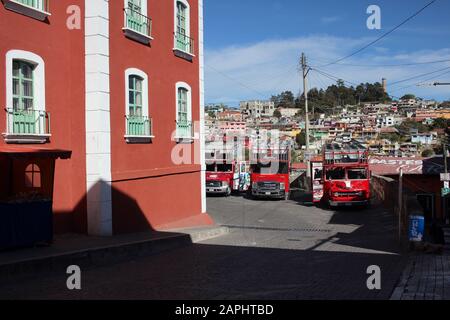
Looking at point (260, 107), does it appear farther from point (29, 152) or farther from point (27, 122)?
point (29, 152)

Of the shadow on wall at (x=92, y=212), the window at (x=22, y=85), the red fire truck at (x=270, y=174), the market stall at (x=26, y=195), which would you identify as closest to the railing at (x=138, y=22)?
the window at (x=22, y=85)

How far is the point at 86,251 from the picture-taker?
1117 centimetres

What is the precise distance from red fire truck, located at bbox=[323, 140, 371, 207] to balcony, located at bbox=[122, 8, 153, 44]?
16.6 meters

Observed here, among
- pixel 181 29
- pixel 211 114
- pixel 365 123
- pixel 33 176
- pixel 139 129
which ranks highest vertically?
pixel 211 114

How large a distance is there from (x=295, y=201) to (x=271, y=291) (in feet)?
91.8

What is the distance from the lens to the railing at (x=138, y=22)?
50.4 feet

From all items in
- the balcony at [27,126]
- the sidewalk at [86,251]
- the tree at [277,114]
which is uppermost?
the tree at [277,114]

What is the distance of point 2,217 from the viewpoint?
34.4ft

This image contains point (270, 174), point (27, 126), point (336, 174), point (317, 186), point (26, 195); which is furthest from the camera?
point (270, 174)

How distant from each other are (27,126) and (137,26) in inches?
199

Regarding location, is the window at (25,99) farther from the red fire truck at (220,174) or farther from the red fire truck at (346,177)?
the red fire truck at (220,174)


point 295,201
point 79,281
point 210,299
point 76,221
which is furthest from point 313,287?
Answer: point 295,201

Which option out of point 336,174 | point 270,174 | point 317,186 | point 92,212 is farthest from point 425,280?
point 270,174

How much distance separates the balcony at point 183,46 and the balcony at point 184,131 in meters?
2.32
